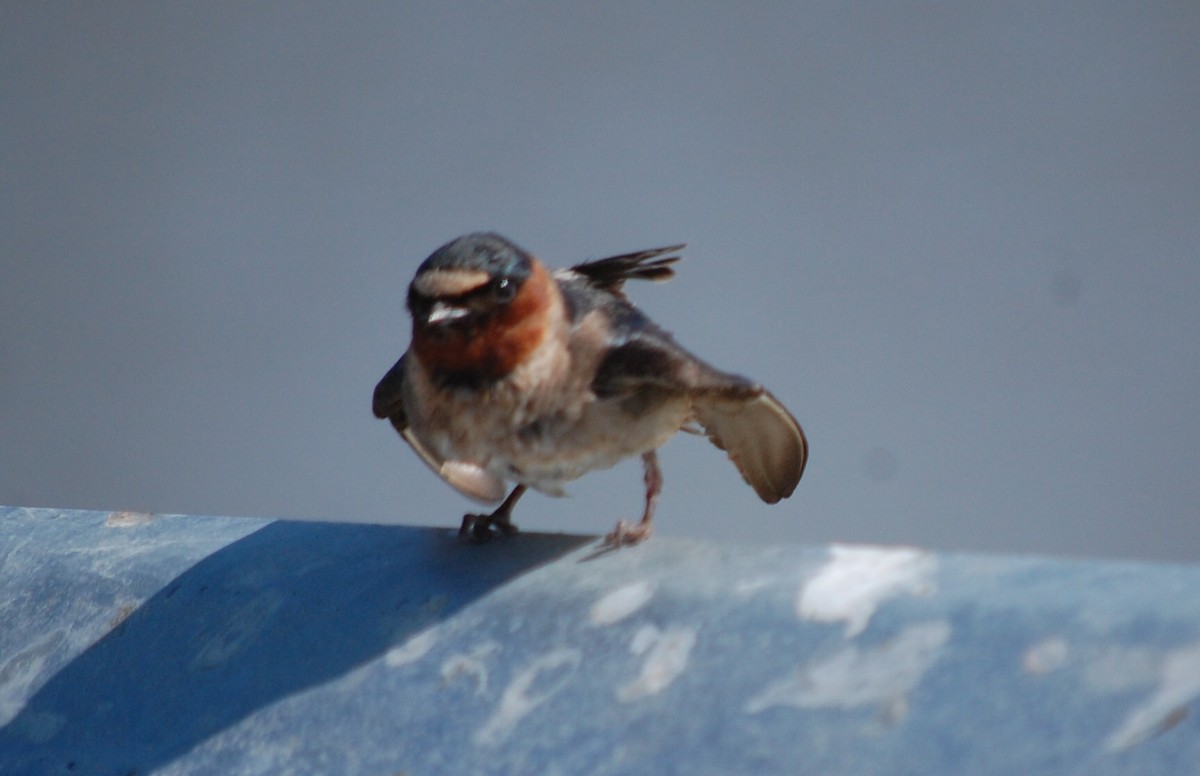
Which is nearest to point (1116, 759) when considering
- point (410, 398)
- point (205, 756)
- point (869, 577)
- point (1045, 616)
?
point (1045, 616)

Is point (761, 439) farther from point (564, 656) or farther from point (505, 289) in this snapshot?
point (564, 656)

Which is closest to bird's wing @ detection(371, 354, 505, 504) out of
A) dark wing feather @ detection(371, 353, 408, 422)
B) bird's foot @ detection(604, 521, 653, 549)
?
dark wing feather @ detection(371, 353, 408, 422)

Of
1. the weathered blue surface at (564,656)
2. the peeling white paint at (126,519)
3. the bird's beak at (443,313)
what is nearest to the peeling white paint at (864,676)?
the weathered blue surface at (564,656)

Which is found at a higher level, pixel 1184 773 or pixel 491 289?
pixel 491 289

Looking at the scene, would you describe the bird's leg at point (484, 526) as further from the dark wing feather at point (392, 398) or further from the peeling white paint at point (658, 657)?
the peeling white paint at point (658, 657)

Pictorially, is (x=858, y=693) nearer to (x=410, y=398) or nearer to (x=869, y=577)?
(x=869, y=577)

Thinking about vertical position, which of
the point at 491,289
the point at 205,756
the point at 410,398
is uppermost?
the point at 491,289

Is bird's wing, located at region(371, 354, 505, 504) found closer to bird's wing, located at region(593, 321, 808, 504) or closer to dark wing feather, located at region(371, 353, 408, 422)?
dark wing feather, located at region(371, 353, 408, 422)
